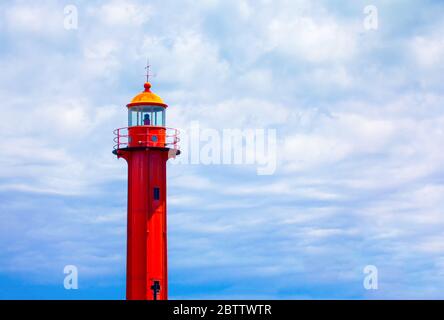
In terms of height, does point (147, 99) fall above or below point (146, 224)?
above

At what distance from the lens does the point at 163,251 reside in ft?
301

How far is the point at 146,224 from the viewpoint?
300ft

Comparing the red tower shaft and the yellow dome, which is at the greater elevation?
the yellow dome

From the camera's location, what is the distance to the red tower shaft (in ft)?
298

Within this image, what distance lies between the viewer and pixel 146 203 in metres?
91.8

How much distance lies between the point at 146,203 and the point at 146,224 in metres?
1.49

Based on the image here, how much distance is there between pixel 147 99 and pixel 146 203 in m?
7.61

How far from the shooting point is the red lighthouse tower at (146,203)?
91.0 m

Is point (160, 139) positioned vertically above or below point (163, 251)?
above

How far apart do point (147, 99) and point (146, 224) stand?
29.9ft
